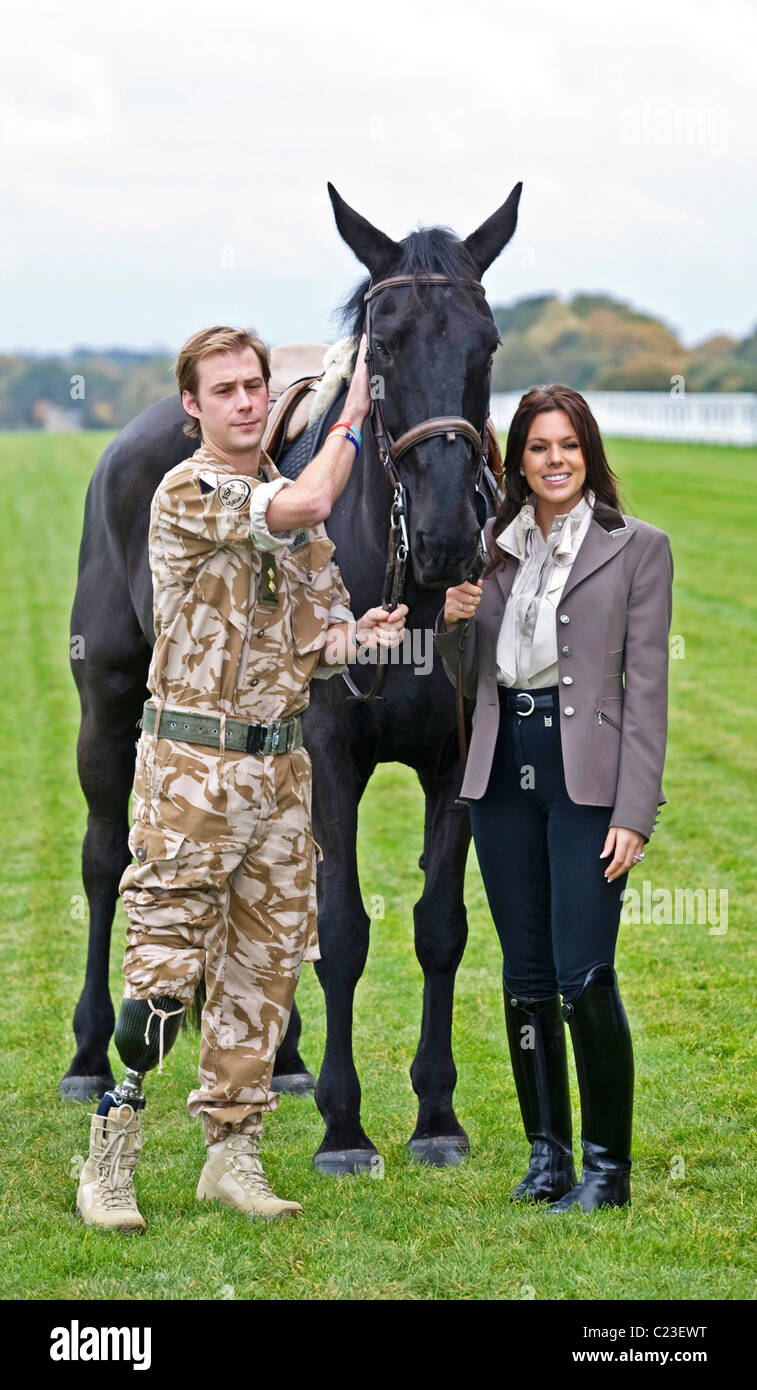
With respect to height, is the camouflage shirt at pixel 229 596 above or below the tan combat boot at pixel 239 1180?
above

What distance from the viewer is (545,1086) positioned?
13.7 feet

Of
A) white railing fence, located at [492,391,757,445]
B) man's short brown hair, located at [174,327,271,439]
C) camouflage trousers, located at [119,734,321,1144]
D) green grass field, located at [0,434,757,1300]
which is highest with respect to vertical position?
white railing fence, located at [492,391,757,445]

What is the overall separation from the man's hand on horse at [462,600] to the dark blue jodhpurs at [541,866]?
0.88ft

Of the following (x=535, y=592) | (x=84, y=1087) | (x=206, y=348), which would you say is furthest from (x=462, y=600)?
(x=84, y=1087)

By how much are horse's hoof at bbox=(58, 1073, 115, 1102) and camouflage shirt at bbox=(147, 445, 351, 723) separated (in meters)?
1.96

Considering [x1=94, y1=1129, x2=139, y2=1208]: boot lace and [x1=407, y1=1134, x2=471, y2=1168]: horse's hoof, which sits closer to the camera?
[x1=94, y1=1129, x2=139, y2=1208]: boot lace

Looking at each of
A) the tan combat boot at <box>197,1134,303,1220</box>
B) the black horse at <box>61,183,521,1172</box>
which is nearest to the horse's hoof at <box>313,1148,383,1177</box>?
the black horse at <box>61,183,521,1172</box>

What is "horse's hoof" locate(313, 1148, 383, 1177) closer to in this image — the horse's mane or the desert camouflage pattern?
the desert camouflage pattern

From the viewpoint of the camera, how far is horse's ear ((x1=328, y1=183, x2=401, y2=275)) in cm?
416

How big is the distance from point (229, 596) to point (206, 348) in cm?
62

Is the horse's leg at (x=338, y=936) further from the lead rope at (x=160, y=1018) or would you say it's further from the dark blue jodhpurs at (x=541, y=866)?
the lead rope at (x=160, y=1018)

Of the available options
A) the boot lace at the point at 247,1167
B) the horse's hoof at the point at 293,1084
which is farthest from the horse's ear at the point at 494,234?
the horse's hoof at the point at 293,1084

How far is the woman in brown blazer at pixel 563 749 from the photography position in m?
3.88
